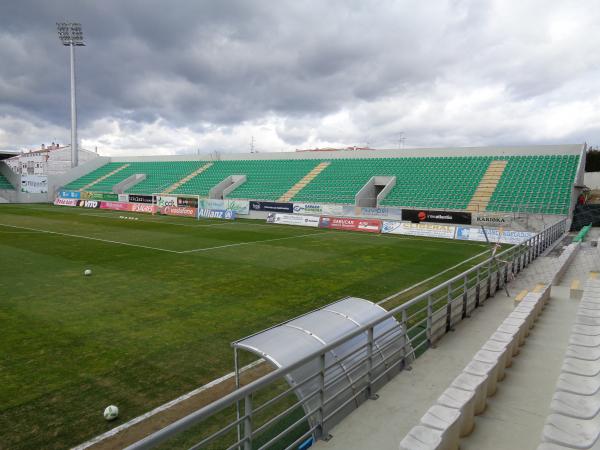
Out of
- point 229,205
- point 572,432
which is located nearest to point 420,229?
point 229,205

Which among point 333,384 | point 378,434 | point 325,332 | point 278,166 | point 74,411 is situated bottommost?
point 74,411

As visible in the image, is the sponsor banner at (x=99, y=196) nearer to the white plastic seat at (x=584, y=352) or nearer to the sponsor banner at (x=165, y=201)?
the sponsor banner at (x=165, y=201)

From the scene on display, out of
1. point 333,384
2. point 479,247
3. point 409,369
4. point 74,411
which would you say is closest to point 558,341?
point 409,369

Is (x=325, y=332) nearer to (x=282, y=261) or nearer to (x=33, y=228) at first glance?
(x=282, y=261)

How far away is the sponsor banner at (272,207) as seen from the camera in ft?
128

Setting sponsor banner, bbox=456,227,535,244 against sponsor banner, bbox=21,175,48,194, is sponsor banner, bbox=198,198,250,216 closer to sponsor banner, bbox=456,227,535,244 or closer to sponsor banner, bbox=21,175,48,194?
sponsor banner, bbox=456,227,535,244

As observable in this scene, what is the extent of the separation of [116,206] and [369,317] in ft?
159

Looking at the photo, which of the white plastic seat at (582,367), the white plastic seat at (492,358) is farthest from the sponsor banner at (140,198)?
A: the white plastic seat at (582,367)

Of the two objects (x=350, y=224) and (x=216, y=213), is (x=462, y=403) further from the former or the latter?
(x=216, y=213)

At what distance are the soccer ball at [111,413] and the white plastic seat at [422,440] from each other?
4.79 m

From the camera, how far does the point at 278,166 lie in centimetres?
5366

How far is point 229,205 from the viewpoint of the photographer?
4281cm

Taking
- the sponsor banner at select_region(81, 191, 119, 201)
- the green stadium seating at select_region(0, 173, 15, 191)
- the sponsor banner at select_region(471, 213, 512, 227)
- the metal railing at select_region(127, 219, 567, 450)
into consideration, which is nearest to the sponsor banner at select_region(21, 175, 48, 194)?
the green stadium seating at select_region(0, 173, 15, 191)

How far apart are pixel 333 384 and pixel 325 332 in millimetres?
836
